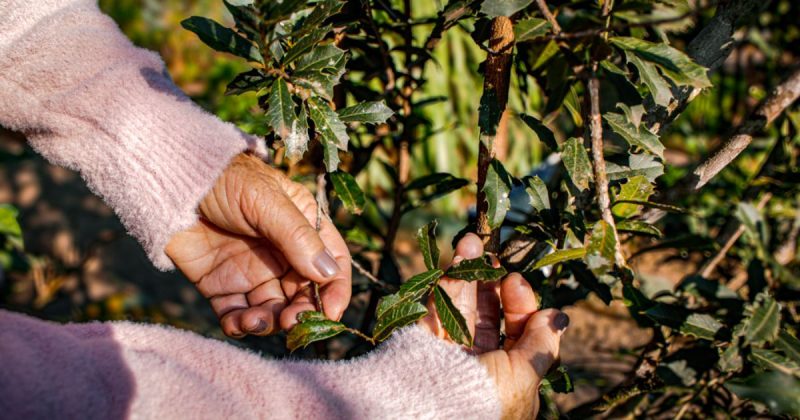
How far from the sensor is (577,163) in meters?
0.97

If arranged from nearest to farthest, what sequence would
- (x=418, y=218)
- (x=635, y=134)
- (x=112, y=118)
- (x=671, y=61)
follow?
(x=671, y=61) → (x=635, y=134) → (x=112, y=118) → (x=418, y=218)

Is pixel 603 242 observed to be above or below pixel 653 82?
below

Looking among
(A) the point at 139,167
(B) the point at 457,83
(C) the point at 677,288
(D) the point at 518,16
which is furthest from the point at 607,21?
(B) the point at 457,83

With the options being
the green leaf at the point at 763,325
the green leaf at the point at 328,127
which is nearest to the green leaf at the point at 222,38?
the green leaf at the point at 328,127

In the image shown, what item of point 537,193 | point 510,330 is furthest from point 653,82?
point 510,330

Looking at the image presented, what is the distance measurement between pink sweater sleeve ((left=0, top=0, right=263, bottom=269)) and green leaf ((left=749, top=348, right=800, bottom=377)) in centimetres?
103

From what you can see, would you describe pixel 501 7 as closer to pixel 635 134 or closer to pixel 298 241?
pixel 635 134

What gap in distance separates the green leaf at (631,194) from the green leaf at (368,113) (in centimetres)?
45

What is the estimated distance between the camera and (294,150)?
103 centimetres

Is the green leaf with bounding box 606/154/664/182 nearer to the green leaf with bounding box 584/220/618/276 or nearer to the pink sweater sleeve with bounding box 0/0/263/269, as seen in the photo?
the green leaf with bounding box 584/220/618/276

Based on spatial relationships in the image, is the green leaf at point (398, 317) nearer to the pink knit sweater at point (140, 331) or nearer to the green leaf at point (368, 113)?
the pink knit sweater at point (140, 331)

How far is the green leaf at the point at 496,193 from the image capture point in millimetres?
1043

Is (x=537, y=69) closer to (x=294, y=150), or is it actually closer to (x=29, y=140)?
(x=294, y=150)

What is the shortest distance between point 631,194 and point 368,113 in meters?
0.50
